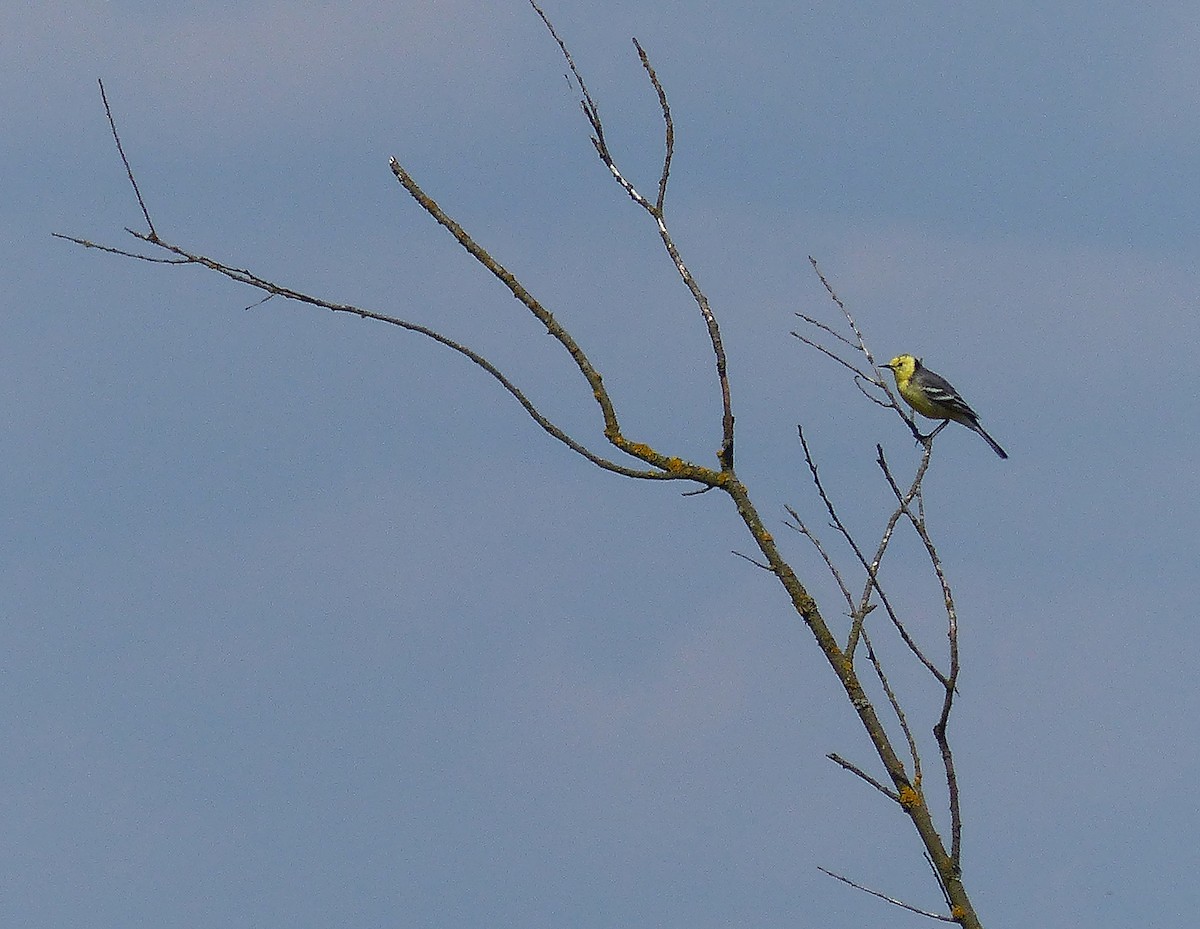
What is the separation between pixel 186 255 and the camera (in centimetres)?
677

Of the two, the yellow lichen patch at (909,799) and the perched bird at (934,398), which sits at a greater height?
the perched bird at (934,398)

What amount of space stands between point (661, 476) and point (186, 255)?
2.26 metres

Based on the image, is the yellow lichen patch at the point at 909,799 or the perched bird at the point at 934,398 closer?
the yellow lichen patch at the point at 909,799

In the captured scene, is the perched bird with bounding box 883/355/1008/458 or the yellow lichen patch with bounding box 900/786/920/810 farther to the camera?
the perched bird with bounding box 883/355/1008/458

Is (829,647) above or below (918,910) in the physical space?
above

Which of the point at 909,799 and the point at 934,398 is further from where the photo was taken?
the point at 934,398

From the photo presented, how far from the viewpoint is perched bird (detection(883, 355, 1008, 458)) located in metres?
20.4

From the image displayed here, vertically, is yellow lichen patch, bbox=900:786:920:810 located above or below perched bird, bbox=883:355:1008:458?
below

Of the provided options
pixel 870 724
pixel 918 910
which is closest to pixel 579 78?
pixel 870 724

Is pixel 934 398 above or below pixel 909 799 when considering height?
above

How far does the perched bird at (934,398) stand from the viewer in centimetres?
2042

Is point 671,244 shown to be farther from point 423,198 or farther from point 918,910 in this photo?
point 918,910

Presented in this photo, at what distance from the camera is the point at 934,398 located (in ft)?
67.3

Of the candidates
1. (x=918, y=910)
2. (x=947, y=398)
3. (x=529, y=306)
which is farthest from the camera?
(x=947, y=398)
